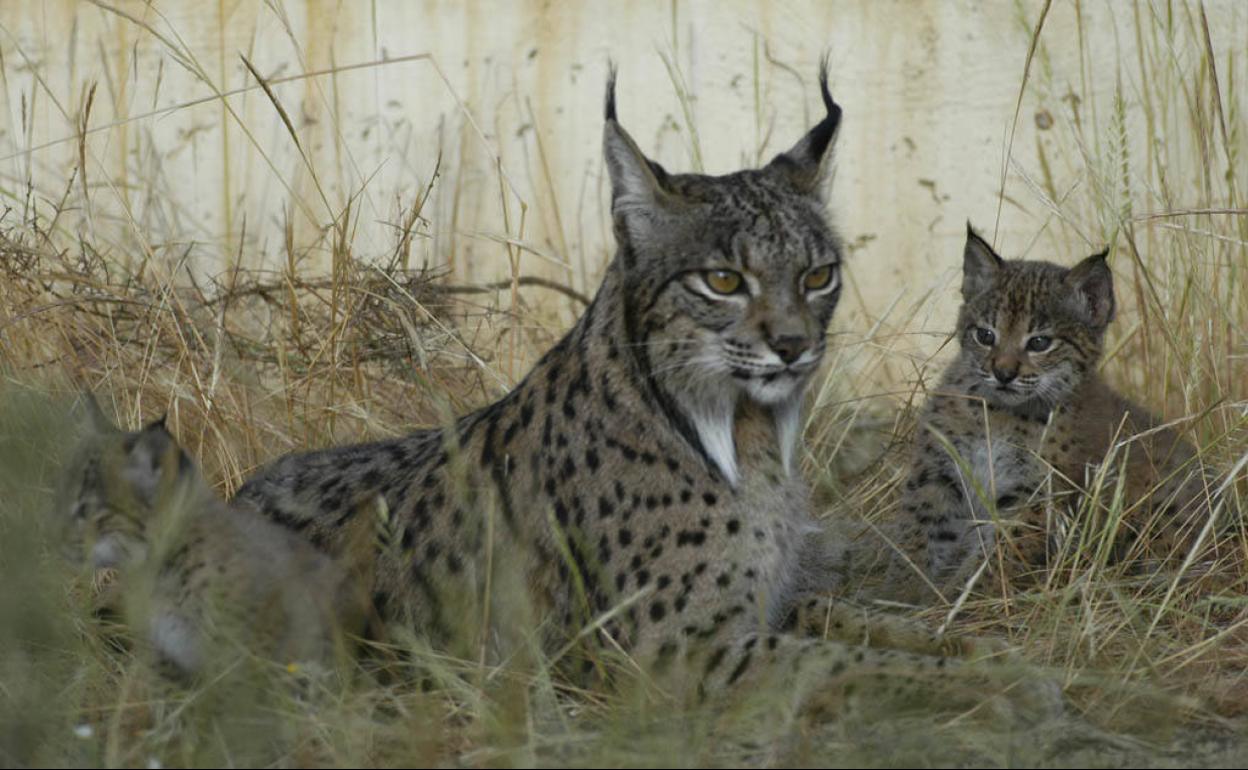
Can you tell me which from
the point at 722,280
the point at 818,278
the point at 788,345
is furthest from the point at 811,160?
the point at 788,345

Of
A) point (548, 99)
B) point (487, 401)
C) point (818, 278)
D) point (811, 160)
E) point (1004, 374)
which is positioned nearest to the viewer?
point (818, 278)

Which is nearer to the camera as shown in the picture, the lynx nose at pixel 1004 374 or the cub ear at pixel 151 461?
the cub ear at pixel 151 461

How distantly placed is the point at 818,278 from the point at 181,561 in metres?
1.89

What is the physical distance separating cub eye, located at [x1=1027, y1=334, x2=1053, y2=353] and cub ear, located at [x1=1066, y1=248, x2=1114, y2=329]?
0.17 metres

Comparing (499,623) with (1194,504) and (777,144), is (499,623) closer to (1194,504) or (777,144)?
(1194,504)

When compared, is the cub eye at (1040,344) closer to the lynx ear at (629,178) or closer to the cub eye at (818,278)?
the cub eye at (818,278)

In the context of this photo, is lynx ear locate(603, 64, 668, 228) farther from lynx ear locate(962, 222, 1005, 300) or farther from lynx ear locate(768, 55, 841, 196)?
lynx ear locate(962, 222, 1005, 300)

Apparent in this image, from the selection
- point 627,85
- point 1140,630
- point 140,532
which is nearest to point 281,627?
point 140,532

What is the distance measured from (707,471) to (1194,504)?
2096 millimetres

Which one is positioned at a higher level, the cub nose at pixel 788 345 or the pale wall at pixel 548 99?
the pale wall at pixel 548 99

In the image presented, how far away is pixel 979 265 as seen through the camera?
6.14 metres

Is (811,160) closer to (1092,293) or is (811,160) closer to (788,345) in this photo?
(788,345)

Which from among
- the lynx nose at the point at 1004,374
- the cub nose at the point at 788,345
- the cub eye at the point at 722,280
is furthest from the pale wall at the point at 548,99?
the cub nose at the point at 788,345

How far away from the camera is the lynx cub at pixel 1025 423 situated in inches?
230
